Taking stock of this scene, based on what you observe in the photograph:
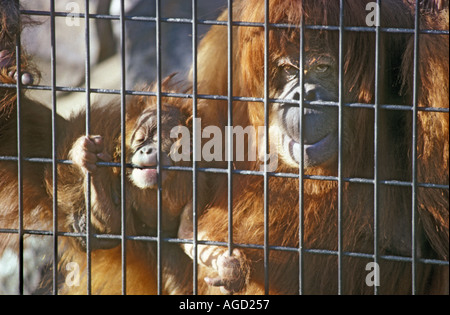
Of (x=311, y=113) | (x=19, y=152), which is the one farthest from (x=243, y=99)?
(x=19, y=152)

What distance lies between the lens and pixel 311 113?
1.73 metres

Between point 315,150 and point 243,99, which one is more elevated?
point 243,99

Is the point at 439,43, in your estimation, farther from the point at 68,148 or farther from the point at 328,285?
the point at 68,148

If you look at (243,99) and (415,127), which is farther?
(243,99)

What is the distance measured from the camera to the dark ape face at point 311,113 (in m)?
1.73

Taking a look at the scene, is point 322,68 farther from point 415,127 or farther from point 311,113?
point 415,127

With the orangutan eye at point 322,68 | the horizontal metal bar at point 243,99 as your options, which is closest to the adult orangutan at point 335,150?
the orangutan eye at point 322,68

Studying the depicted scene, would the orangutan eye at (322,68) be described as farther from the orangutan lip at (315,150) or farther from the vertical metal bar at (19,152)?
the vertical metal bar at (19,152)

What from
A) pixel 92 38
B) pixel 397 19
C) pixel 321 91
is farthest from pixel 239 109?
pixel 92 38

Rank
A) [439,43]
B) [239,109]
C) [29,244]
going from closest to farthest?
[439,43] → [239,109] → [29,244]

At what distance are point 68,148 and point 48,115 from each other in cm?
11
